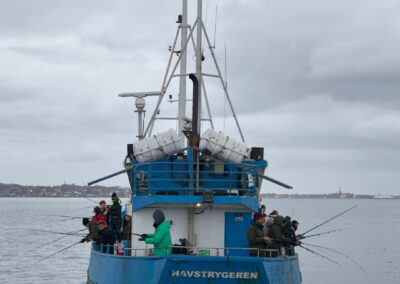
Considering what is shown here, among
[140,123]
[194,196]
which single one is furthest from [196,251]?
[140,123]

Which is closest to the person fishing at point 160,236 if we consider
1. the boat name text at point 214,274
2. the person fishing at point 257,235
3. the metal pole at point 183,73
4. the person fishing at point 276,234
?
the boat name text at point 214,274

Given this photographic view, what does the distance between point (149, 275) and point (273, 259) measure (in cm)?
287

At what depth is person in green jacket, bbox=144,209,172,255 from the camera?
14.6 m

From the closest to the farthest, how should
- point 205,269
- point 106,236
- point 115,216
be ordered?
point 205,269
point 106,236
point 115,216

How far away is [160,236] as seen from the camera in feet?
48.9

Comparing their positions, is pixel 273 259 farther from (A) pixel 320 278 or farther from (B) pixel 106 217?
(A) pixel 320 278

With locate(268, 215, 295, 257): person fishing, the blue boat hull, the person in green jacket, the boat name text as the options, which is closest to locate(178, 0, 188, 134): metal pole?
locate(268, 215, 295, 257): person fishing

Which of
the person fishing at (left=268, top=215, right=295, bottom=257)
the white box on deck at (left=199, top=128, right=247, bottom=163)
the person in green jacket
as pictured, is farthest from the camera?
the white box on deck at (left=199, top=128, right=247, bottom=163)

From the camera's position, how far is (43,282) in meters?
33.8

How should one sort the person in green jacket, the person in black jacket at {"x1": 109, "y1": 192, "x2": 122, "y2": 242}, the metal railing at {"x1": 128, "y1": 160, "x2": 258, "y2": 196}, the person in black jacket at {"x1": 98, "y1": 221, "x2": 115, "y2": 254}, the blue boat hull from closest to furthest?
the person in green jacket → the blue boat hull → the person in black jacket at {"x1": 98, "y1": 221, "x2": 115, "y2": 254} → the metal railing at {"x1": 128, "y1": 160, "x2": 258, "y2": 196} → the person in black jacket at {"x1": 109, "y1": 192, "x2": 122, "y2": 242}

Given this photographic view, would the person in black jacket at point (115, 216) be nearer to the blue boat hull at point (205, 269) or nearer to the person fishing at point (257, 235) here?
the blue boat hull at point (205, 269)

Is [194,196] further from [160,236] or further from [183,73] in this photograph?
[183,73]

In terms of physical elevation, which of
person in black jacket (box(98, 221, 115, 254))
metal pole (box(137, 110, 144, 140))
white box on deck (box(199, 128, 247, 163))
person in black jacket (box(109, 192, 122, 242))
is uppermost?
metal pole (box(137, 110, 144, 140))

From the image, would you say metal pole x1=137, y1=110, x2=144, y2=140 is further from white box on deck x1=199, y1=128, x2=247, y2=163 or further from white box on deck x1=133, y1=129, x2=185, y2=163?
white box on deck x1=199, y1=128, x2=247, y2=163
